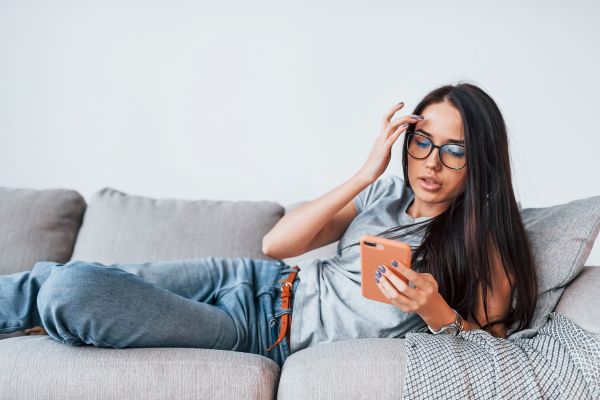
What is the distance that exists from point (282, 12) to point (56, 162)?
45.3 inches

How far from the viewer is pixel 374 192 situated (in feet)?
6.22


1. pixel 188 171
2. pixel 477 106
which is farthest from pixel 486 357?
pixel 188 171

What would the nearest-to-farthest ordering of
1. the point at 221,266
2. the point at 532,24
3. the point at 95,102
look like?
the point at 221,266 < the point at 532,24 < the point at 95,102

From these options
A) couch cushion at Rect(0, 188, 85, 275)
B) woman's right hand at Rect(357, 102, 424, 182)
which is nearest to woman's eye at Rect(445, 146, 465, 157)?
woman's right hand at Rect(357, 102, 424, 182)

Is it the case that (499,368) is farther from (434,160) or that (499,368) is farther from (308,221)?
(308,221)

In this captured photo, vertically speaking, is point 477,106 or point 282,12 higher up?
point 282,12

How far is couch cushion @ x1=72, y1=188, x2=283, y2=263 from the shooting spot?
6.93 ft

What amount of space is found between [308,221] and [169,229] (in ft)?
2.07

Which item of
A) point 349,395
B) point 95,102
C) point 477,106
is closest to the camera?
point 349,395

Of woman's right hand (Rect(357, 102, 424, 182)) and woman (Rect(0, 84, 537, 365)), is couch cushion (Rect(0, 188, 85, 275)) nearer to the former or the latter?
woman (Rect(0, 84, 537, 365))

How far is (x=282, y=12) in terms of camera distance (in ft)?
8.34

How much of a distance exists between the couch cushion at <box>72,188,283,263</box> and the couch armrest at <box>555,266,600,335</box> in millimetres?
986

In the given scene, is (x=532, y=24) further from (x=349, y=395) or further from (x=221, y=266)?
(x=349, y=395)

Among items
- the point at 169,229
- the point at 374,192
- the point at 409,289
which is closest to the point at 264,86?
the point at 169,229
